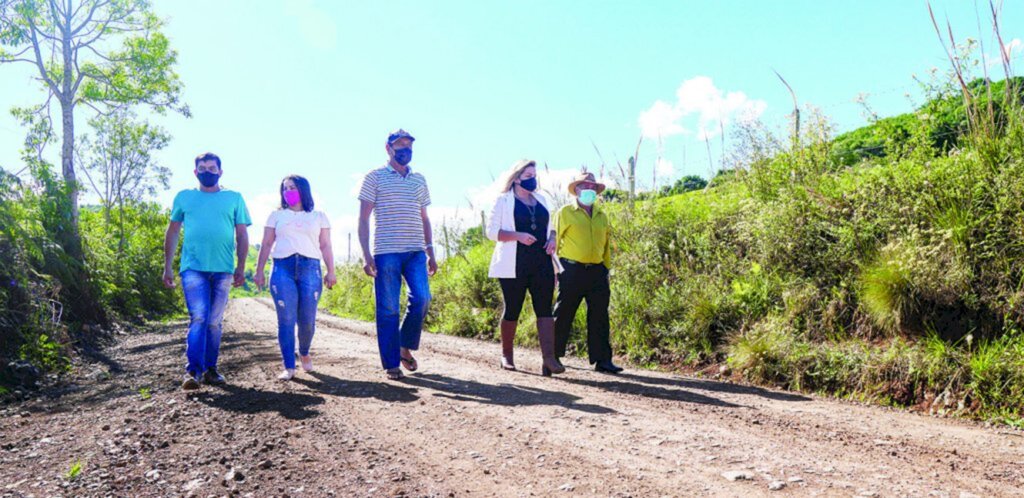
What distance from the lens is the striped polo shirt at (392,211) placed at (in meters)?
5.86

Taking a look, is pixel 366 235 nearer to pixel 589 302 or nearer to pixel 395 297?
pixel 395 297

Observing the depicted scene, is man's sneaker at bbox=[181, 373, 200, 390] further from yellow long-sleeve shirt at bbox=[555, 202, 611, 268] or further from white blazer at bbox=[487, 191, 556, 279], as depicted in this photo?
yellow long-sleeve shirt at bbox=[555, 202, 611, 268]

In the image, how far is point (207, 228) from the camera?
18.6 ft

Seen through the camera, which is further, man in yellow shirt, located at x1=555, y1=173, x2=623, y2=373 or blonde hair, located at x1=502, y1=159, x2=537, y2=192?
man in yellow shirt, located at x1=555, y1=173, x2=623, y2=373

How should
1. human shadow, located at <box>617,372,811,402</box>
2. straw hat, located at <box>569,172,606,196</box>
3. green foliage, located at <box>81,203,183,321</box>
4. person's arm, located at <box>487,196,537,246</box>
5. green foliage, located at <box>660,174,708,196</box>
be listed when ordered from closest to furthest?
human shadow, located at <box>617,372,811,402</box> → person's arm, located at <box>487,196,537,246</box> → straw hat, located at <box>569,172,606,196</box> → green foliage, located at <box>660,174,708,196</box> → green foliage, located at <box>81,203,183,321</box>

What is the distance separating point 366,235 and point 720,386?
327cm

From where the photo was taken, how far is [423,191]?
241 inches

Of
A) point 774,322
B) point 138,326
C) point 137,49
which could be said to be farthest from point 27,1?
point 774,322

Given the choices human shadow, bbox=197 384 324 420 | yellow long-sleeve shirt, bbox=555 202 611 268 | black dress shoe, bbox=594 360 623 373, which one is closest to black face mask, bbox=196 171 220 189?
human shadow, bbox=197 384 324 420

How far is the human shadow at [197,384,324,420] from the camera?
461 centimetres

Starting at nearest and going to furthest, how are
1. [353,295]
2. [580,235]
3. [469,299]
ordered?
[580,235], [469,299], [353,295]

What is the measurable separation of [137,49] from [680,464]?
24025 mm

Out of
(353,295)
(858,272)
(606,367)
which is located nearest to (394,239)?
(606,367)

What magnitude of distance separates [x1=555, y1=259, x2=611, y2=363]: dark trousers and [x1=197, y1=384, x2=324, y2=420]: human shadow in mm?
2505
